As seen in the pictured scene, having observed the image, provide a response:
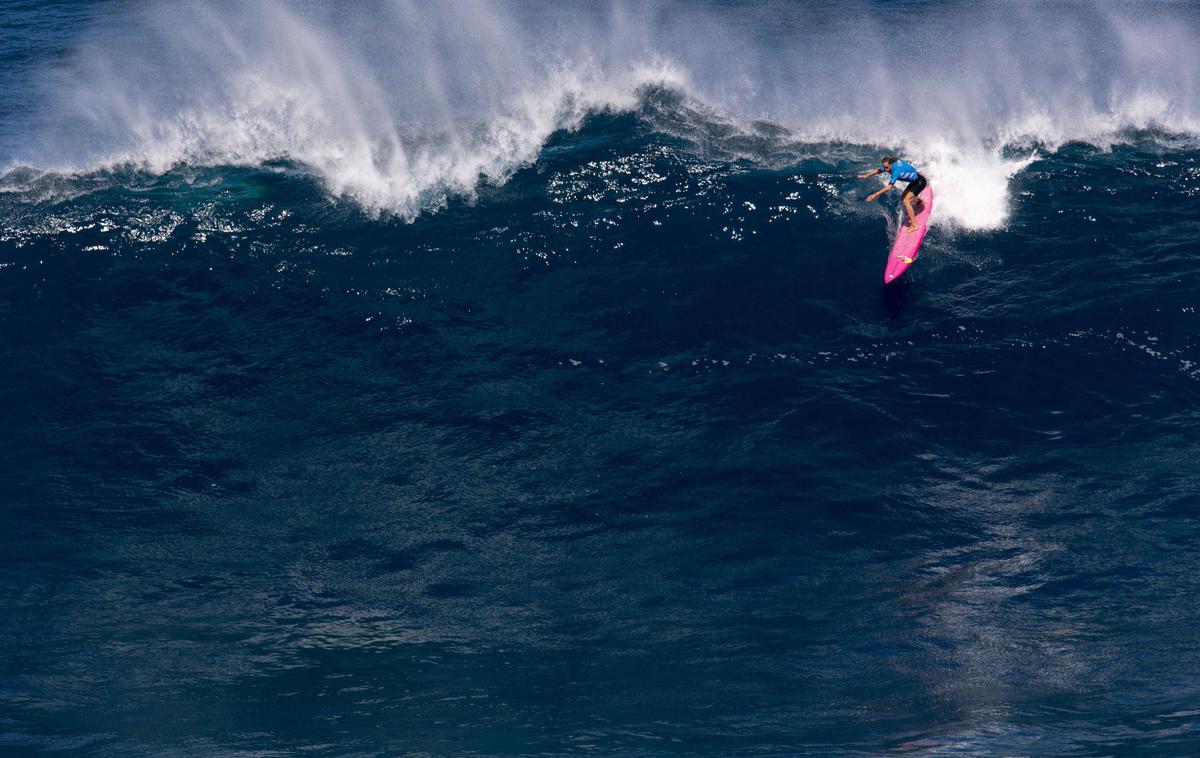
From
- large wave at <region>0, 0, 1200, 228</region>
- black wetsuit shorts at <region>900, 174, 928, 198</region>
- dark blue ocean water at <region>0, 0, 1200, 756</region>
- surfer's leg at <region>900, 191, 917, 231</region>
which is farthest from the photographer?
large wave at <region>0, 0, 1200, 228</region>

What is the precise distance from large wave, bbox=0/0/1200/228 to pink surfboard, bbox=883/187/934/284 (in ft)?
5.06

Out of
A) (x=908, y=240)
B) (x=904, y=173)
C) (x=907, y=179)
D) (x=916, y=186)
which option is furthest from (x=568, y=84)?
(x=908, y=240)

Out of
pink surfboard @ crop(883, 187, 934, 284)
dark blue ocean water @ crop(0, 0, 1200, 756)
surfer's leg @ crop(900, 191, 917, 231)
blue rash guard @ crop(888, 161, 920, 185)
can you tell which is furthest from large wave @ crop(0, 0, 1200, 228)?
blue rash guard @ crop(888, 161, 920, 185)

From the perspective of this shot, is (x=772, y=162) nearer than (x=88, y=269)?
No

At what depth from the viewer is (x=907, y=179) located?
3053 cm

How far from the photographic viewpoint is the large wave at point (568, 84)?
35531 mm

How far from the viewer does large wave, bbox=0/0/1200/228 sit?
35531 mm

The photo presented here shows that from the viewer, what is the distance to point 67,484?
26094mm

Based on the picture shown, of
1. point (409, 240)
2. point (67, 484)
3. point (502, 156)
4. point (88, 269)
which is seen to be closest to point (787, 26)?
point (502, 156)

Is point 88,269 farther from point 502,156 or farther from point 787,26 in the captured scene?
point 787,26

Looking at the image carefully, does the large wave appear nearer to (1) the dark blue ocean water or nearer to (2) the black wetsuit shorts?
(1) the dark blue ocean water

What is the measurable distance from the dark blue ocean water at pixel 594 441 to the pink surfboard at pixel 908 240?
560 mm

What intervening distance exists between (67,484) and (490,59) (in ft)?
73.8

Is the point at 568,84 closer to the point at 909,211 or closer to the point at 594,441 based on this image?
the point at 909,211
